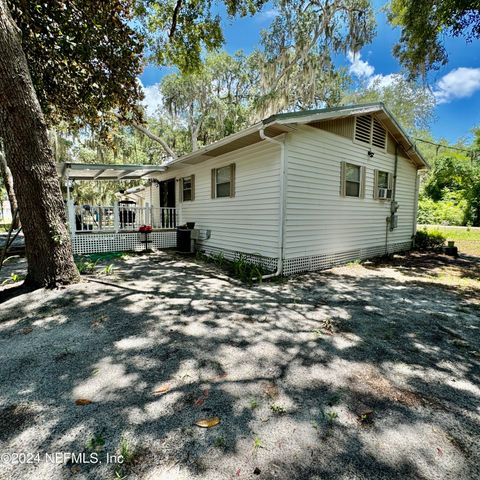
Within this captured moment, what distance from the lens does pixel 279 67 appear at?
14.2m

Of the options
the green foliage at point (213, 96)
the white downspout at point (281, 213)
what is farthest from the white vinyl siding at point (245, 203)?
the green foliage at point (213, 96)

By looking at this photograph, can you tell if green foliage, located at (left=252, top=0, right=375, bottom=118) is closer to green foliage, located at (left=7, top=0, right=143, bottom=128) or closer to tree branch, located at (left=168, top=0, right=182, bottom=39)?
tree branch, located at (left=168, top=0, right=182, bottom=39)

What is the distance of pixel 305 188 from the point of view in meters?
6.41

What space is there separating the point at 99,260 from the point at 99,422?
20.3 feet

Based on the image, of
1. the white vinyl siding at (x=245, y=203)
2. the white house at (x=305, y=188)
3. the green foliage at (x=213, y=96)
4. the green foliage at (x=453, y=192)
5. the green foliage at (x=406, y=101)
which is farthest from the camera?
the green foliage at (x=406, y=101)

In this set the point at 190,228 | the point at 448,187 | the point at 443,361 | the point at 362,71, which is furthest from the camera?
the point at 448,187

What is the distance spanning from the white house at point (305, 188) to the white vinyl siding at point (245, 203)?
24mm

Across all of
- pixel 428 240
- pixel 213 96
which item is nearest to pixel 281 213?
pixel 428 240

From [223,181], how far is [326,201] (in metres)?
3.04

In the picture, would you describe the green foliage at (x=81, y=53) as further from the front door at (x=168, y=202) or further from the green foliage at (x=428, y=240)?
the green foliage at (x=428, y=240)

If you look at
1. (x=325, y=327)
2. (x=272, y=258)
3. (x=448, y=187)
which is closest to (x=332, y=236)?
(x=272, y=258)

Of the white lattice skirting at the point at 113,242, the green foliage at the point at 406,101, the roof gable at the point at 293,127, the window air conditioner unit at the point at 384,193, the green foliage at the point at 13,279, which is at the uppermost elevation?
the green foliage at the point at 406,101

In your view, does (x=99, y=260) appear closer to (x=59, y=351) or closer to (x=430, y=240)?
(x=59, y=351)

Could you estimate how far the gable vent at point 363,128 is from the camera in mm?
7557
